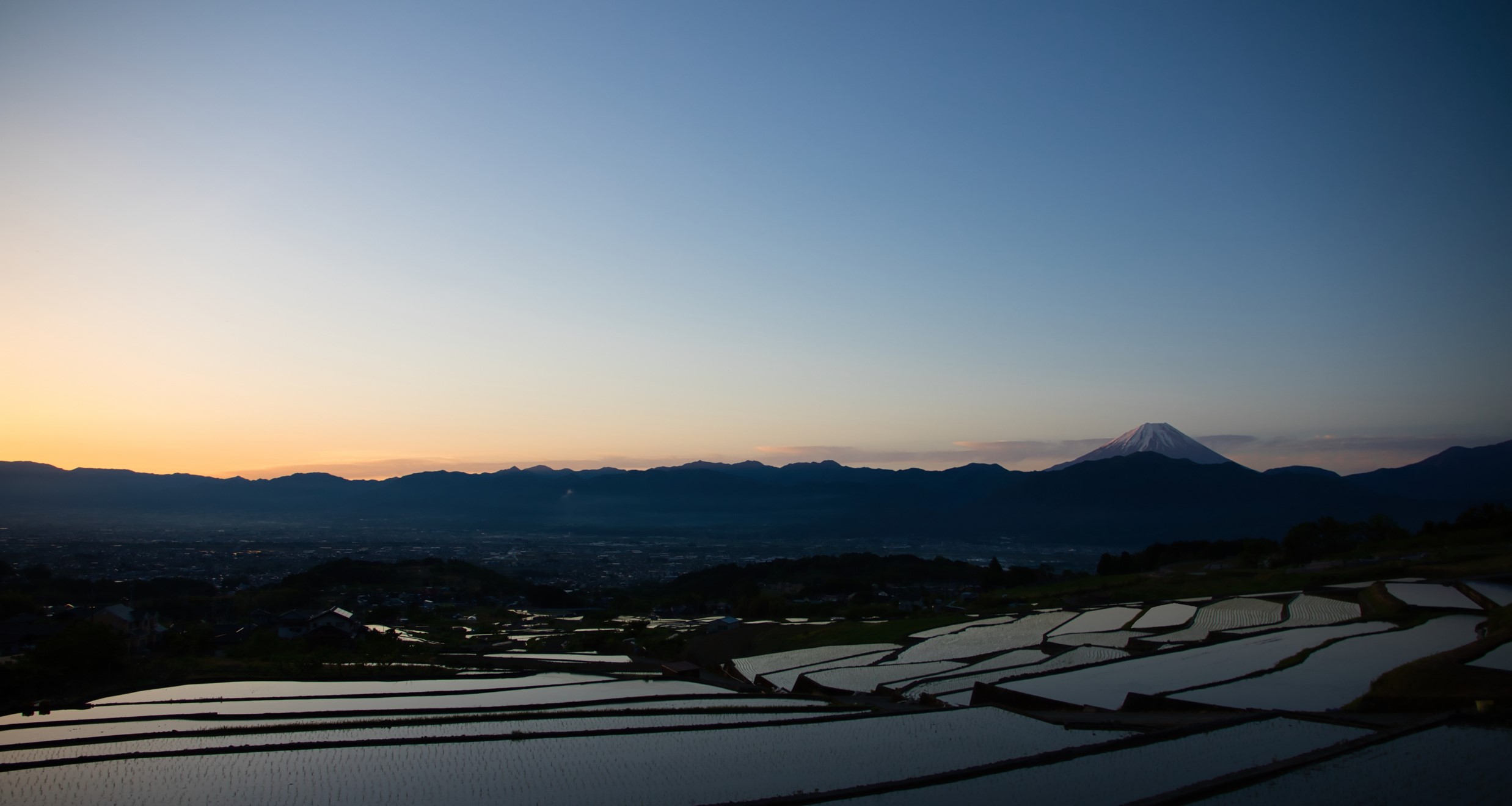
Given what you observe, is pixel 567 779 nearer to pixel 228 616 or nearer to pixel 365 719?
pixel 365 719

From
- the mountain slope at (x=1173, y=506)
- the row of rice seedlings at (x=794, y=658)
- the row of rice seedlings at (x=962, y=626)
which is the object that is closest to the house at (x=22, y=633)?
the row of rice seedlings at (x=794, y=658)

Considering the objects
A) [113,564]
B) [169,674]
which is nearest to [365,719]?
[169,674]

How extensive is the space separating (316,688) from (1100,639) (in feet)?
81.5

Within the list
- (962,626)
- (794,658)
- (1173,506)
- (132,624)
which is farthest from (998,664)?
(1173,506)

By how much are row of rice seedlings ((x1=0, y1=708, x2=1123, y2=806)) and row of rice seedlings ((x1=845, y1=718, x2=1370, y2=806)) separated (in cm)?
92

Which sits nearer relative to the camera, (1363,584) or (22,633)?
(22,633)

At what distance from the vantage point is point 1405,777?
9.29 meters

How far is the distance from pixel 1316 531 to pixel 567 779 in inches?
2395

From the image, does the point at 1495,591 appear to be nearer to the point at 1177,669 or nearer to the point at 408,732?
the point at 1177,669

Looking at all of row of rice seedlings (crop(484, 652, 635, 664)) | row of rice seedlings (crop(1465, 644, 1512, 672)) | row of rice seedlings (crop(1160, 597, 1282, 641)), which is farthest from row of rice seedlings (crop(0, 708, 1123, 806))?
row of rice seedlings (crop(484, 652, 635, 664))

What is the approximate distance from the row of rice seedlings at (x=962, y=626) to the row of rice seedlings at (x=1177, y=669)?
39.8ft

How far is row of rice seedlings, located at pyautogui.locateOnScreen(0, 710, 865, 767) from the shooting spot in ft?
44.6

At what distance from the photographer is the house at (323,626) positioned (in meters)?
34.5

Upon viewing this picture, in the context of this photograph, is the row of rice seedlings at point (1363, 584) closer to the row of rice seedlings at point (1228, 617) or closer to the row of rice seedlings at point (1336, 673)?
the row of rice seedlings at point (1228, 617)
